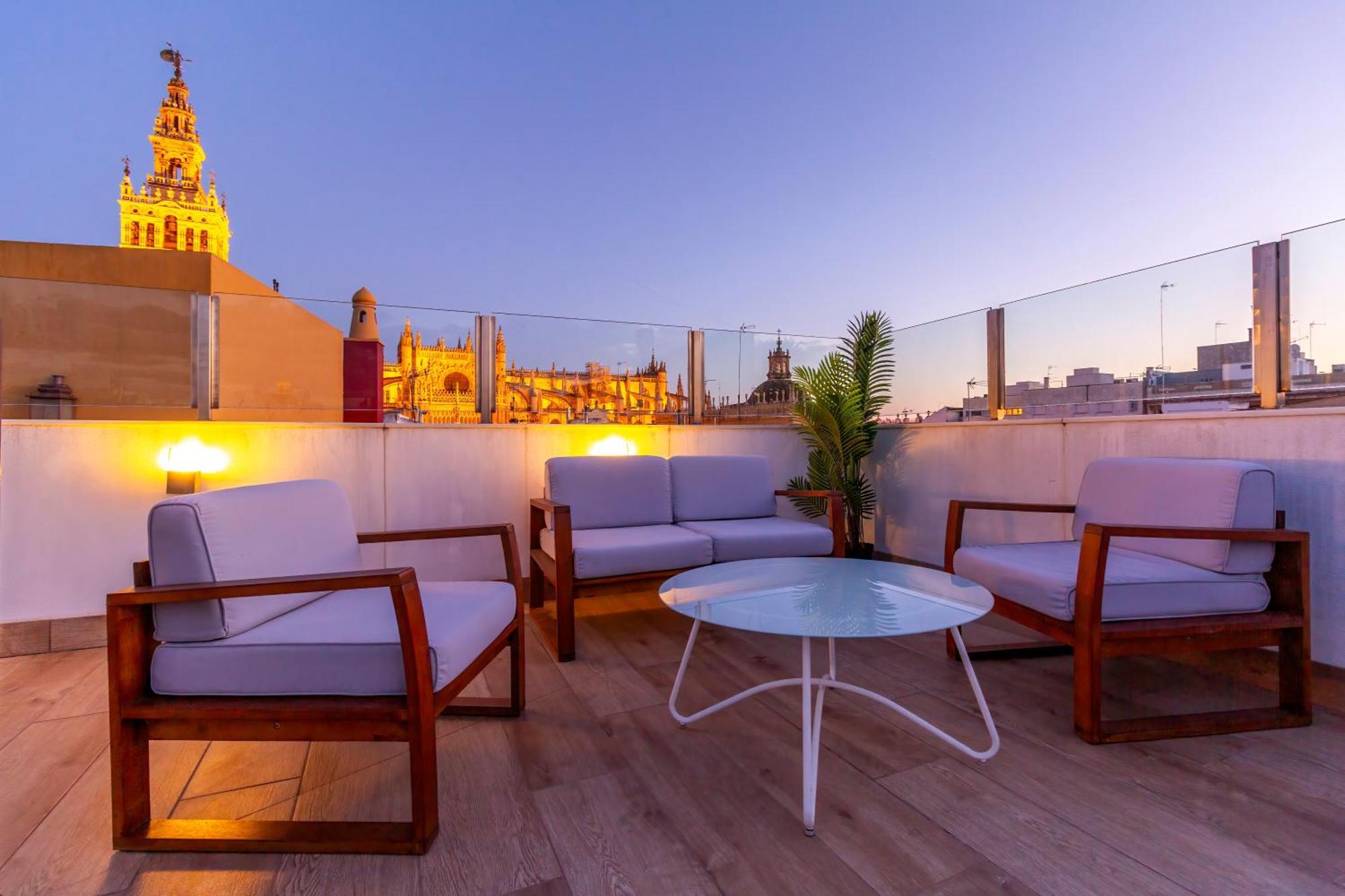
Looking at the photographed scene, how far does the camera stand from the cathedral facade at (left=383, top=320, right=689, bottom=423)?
415 centimetres

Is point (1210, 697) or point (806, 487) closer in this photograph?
point (1210, 697)

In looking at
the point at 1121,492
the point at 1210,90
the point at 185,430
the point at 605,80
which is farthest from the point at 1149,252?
the point at 605,80

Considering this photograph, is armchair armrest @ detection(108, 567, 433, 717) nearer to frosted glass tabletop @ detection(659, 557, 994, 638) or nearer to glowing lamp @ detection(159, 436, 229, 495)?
frosted glass tabletop @ detection(659, 557, 994, 638)

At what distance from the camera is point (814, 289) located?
16.2 meters

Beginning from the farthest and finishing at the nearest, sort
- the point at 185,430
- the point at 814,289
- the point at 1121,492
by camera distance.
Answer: the point at 814,289 → the point at 185,430 → the point at 1121,492

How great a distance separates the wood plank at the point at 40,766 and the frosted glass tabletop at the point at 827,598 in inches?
75.3

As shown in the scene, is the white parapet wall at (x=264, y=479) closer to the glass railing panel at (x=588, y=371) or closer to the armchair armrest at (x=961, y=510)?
the glass railing panel at (x=588, y=371)

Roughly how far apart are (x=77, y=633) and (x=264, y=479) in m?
1.14

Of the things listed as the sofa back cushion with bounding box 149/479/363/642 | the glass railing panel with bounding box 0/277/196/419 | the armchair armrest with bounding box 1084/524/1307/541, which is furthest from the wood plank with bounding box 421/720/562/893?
the glass railing panel with bounding box 0/277/196/419

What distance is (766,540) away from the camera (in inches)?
132

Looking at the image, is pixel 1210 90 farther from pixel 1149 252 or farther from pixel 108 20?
pixel 108 20

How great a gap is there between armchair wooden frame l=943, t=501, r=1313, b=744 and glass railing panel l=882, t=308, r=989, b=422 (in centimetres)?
211

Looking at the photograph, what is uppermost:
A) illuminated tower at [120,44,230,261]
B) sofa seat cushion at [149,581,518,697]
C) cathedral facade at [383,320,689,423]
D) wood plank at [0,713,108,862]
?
illuminated tower at [120,44,230,261]

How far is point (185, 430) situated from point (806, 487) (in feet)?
13.9
